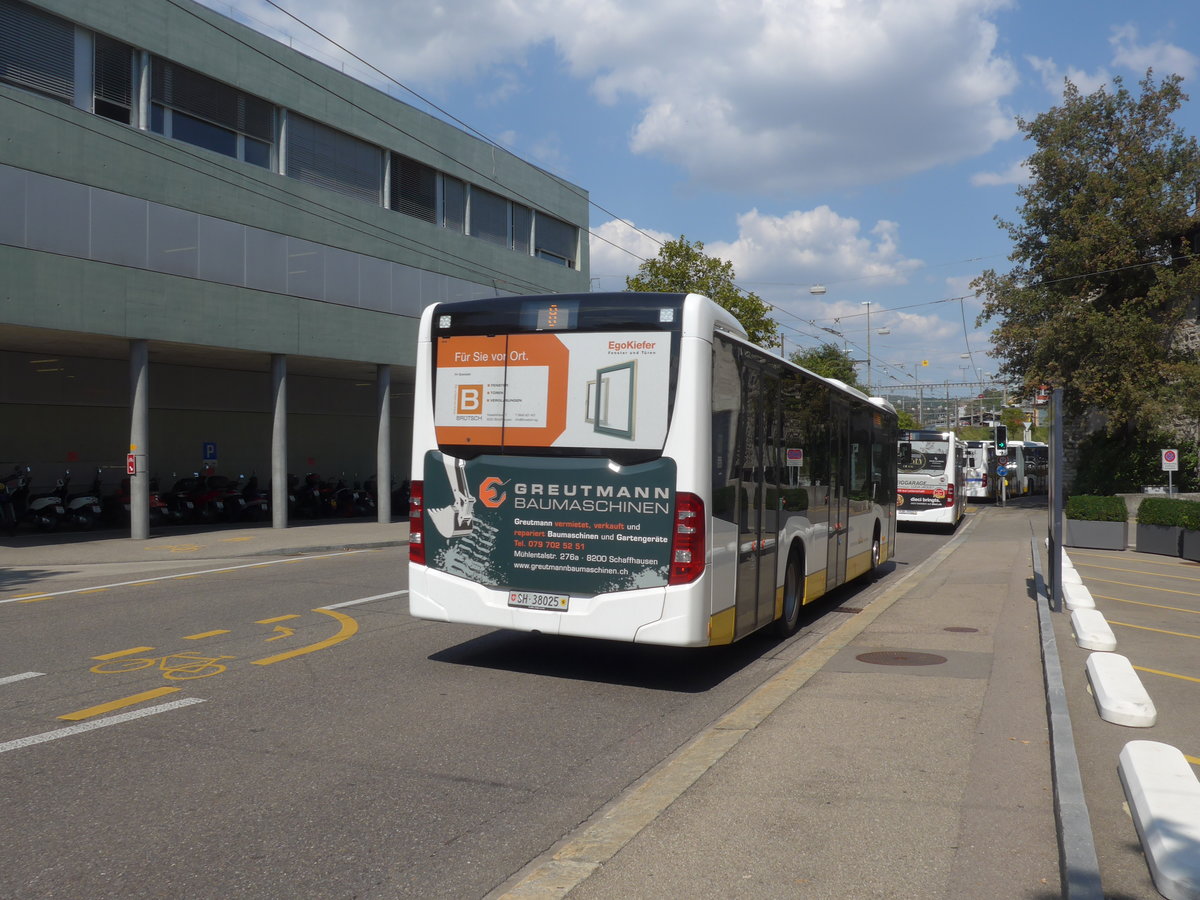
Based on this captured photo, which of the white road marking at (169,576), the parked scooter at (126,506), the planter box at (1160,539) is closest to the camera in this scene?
the white road marking at (169,576)

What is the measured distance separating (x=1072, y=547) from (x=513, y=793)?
21.1 meters

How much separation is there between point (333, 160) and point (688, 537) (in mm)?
22972

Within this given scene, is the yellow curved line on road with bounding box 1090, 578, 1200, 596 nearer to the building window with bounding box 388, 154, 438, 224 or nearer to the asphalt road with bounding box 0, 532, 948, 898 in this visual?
the asphalt road with bounding box 0, 532, 948, 898

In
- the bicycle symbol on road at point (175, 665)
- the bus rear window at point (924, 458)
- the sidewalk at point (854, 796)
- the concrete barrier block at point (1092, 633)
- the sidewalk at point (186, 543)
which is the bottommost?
the sidewalk at point (186, 543)

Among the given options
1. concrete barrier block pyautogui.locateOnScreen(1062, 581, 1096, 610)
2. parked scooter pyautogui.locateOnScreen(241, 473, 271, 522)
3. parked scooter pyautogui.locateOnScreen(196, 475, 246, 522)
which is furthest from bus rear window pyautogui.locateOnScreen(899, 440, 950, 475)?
parked scooter pyautogui.locateOnScreen(196, 475, 246, 522)

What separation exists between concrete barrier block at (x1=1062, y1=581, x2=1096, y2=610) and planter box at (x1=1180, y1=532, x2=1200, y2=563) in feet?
27.5

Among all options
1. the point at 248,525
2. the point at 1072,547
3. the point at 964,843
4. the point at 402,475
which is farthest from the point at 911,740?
the point at 402,475

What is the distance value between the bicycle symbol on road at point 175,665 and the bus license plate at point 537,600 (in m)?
2.36

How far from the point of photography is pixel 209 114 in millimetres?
23828

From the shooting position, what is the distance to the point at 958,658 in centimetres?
931

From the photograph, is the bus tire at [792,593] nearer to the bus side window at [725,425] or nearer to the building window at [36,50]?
the bus side window at [725,425]

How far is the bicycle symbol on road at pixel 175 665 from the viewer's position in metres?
8.03

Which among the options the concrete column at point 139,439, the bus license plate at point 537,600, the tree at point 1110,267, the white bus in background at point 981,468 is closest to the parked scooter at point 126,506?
the concrete column at point 139,439

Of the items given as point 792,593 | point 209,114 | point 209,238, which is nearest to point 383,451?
point 209,238
